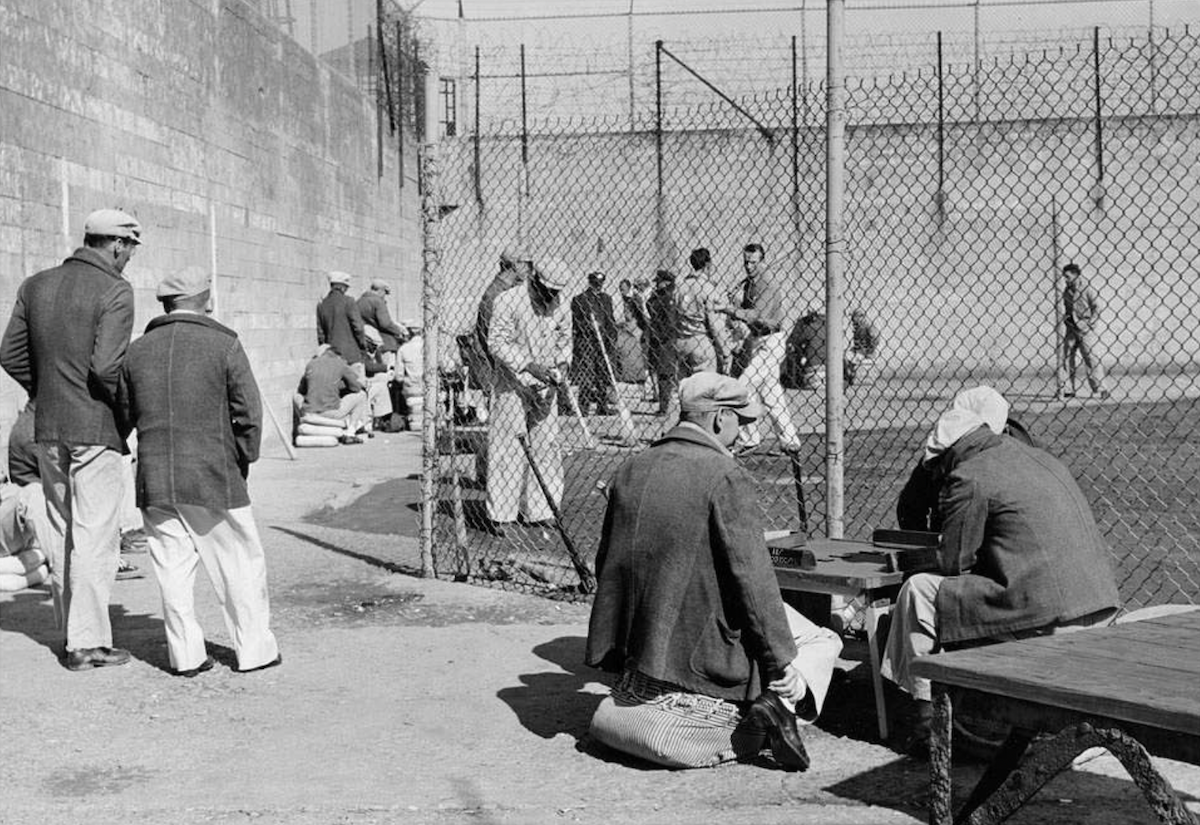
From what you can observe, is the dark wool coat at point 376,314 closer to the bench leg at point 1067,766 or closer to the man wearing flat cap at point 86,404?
the man wearing flat cap at point 86,404

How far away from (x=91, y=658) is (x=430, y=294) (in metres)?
2.69

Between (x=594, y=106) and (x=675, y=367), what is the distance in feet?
36.5

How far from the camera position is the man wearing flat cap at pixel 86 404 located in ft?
21.7

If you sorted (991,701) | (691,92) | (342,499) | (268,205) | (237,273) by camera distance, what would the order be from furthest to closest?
(691,92), (268,205), (237,273), (342,499), (991,701)

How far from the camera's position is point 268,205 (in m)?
16.0

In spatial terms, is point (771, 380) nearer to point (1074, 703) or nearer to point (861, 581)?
point (861, 581)

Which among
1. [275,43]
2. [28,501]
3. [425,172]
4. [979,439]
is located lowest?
[28,501]

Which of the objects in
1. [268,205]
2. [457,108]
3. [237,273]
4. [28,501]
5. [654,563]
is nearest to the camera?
[654,563]

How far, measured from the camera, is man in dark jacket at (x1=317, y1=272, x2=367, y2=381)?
17.0m

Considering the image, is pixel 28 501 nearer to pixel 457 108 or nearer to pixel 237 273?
pixel 237 273

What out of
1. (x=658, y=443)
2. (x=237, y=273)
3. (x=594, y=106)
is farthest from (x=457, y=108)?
(x=658, y=443)

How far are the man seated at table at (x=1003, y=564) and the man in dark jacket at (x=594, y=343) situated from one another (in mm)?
11333

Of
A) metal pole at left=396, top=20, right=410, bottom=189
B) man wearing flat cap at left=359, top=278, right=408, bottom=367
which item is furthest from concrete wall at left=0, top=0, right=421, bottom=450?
metal pole at left=396, top=20, right=410, bottom=189

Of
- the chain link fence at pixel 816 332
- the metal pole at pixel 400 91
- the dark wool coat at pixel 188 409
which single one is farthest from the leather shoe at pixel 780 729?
the metal pole at pixel 400 91
